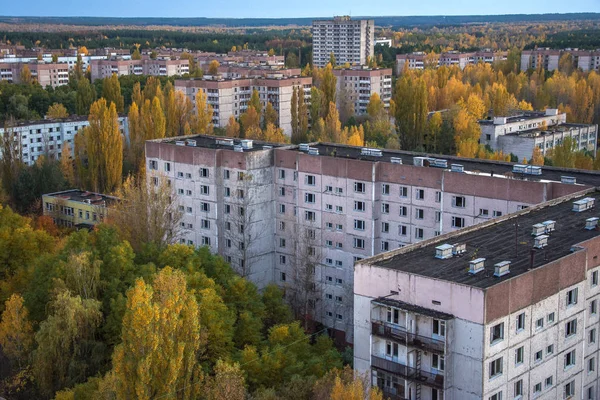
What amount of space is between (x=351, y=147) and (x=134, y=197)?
7.07m

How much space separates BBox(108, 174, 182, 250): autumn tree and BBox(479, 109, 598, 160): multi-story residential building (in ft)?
68.0

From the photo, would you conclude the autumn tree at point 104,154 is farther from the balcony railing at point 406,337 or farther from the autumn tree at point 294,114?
the balcony railing at point 406,337

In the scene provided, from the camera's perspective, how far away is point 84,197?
32.9m

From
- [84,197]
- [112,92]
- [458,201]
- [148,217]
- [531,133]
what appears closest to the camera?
[458,201]

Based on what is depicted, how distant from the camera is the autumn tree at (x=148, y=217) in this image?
23.9 meters

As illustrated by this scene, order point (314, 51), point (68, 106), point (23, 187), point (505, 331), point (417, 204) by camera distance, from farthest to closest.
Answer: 1. point (314, 51)
2. point (68, 106)
3. point (23, 187)
4. point (417, 204)
5. point (505, 331)

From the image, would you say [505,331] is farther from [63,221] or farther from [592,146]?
[592,146]

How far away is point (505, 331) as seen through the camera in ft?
42.1

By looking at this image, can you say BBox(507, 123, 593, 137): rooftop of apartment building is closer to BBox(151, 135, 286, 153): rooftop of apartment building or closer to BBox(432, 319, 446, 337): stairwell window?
BBox(151, 135, 286, 153): rooftop of apartment building

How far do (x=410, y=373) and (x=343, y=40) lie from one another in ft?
281

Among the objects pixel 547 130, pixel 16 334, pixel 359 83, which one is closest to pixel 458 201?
pixel 16 334

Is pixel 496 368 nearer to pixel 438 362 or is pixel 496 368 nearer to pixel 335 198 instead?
pixel 438 362

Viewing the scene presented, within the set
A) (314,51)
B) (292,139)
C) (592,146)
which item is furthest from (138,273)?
(314,51)

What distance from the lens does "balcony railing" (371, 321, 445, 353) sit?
12801 mm
